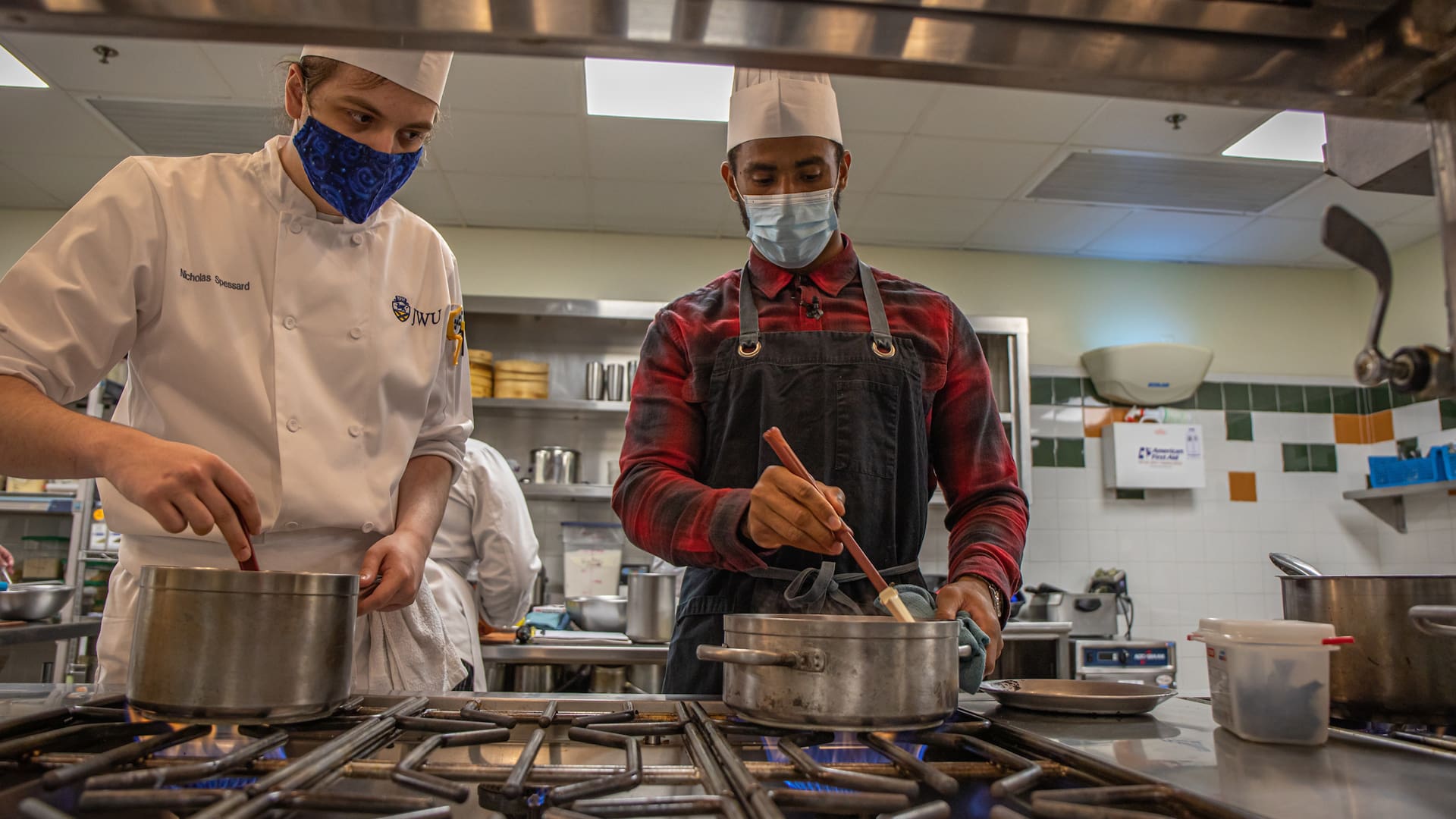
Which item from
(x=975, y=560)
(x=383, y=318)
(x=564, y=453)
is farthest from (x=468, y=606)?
(x=975, y=560)

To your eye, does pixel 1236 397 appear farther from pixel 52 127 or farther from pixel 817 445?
pixel 52 127

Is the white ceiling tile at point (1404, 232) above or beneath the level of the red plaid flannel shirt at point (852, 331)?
above

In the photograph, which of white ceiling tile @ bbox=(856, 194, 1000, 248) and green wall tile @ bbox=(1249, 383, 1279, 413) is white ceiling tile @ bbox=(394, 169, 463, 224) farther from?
green wall tile @ bbox=(1249, 383, 1279, 413)

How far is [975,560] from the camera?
134 cm

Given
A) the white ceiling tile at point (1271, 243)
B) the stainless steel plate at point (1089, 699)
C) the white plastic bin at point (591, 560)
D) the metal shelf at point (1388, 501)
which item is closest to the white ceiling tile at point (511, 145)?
the white plastic bin at point (591, 560)

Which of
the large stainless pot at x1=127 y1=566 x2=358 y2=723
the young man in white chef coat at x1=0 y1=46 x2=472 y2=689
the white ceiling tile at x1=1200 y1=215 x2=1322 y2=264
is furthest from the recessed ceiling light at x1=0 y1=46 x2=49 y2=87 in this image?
the white ceiling tile at x1=1200 y1=215 x2=1322 y2=264

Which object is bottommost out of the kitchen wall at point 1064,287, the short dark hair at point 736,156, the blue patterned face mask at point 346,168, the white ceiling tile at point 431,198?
the blue patterned face mask at point 346,168

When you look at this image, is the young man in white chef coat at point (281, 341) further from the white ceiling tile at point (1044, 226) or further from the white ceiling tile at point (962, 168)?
the white ceiling tile at point (1044, 226)

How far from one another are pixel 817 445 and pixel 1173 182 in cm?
373

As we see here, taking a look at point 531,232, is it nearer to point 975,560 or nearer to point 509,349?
point 509,349

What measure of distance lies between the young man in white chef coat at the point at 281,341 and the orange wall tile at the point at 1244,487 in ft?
16.7


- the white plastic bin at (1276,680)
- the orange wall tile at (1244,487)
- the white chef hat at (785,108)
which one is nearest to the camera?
the white plastic bin at (1276,680)

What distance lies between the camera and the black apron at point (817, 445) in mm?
1343

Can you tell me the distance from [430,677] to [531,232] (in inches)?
162
